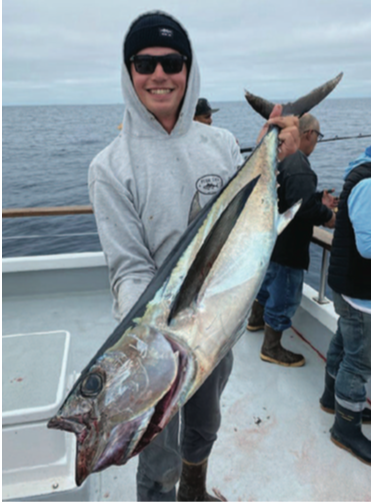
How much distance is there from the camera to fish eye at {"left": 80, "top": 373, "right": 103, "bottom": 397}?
1.00 meters

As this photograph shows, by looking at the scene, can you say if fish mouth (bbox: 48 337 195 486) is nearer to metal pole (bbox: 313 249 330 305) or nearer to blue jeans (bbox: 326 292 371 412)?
blue jeans (bbox: 326 292 371 412)

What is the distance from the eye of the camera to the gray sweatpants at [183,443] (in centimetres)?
164

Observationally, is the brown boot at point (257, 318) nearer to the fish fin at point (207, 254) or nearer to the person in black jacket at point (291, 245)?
the person in black jacket at point (291, 245)

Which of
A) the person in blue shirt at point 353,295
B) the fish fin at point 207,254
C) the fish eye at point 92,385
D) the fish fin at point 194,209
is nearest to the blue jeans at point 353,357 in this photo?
the person in blue shirt at point 353,295

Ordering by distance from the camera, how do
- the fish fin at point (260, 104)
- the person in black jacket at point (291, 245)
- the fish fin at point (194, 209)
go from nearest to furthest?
the fish fin at point (194, 209), the fish fin at point (260, 104), the person in black jacket at point (291, 245)

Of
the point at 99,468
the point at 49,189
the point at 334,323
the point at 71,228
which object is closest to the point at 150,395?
the point at 99,468

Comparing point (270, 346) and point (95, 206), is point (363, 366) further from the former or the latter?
point (95, 206)

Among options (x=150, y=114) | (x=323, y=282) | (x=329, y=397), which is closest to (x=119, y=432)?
(x=150, y=114)

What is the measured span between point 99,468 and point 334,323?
99.2 inches

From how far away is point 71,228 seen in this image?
38.1ft

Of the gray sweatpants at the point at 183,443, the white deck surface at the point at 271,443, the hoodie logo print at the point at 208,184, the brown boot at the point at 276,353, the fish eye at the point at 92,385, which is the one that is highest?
the hoodie logo print at the point at 208,184

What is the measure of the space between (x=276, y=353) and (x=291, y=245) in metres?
0.89

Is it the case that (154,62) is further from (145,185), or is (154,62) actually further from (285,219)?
(285,219)

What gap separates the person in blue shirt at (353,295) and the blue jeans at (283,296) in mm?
747
